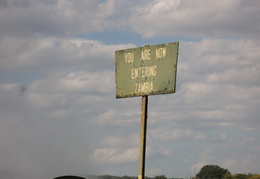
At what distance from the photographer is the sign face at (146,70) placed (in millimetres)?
17594

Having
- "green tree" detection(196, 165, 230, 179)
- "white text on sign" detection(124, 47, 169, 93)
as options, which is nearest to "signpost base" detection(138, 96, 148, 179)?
"white text on sign" detection(124, 47, 169, 93)

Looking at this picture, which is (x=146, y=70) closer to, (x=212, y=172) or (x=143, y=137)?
(x=143, y=137)

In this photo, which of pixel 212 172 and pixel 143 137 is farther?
pixel 212 172

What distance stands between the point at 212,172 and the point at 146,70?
7859 cm

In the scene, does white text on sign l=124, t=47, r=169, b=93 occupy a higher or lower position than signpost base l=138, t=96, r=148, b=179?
higher

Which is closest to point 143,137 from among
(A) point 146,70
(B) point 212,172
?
(A) point 146,70

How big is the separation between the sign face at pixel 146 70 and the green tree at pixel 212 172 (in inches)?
2964

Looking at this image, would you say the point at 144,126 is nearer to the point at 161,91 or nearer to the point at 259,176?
the point at 161,91

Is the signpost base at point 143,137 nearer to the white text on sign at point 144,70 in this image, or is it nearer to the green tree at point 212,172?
the white text on sign at point 144,70

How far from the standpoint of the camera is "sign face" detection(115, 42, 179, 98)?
693 inches

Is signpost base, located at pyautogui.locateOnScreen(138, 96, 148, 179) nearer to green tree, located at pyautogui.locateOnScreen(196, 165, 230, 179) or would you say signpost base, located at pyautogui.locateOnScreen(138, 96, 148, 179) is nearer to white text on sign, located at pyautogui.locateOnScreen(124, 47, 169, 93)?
white text on sign, located at pyautogui.locateOnScreen(124, 47, 169, 93)

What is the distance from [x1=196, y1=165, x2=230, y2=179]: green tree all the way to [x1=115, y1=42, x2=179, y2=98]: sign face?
75281 mm

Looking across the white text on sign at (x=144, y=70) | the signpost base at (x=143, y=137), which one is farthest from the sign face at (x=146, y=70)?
the signpost base at (x=143, y=137)

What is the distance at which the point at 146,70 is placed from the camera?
18.1m
